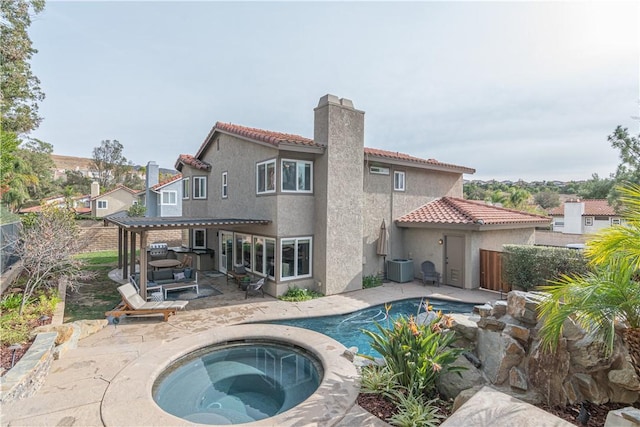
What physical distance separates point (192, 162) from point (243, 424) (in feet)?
65.2

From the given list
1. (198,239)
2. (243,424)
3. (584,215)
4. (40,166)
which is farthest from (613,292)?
(40,166)

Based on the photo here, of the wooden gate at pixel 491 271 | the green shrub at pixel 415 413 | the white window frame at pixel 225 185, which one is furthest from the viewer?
the white window frame at pixel 225 185

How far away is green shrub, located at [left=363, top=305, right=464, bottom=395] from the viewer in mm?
6082

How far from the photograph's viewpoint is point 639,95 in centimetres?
1641

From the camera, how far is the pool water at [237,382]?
678 cm

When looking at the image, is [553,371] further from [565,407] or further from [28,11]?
[28,11]

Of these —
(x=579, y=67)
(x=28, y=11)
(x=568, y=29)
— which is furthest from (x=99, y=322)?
(x=28, y=11)

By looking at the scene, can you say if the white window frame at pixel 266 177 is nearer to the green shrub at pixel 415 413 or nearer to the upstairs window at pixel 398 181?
the upstairs window at pixel 398 181

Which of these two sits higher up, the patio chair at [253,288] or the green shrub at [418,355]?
the green shrub at [418,355]

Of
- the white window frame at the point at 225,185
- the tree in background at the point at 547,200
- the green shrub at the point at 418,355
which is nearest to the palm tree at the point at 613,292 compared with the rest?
the green shrub at the point at 418,355

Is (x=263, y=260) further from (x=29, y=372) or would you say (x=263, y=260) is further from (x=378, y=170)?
(x=29, y=372)

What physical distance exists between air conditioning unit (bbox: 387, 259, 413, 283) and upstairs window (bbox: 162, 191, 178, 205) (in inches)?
1187

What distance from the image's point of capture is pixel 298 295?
46.9ft

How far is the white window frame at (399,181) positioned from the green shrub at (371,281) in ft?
17.7
